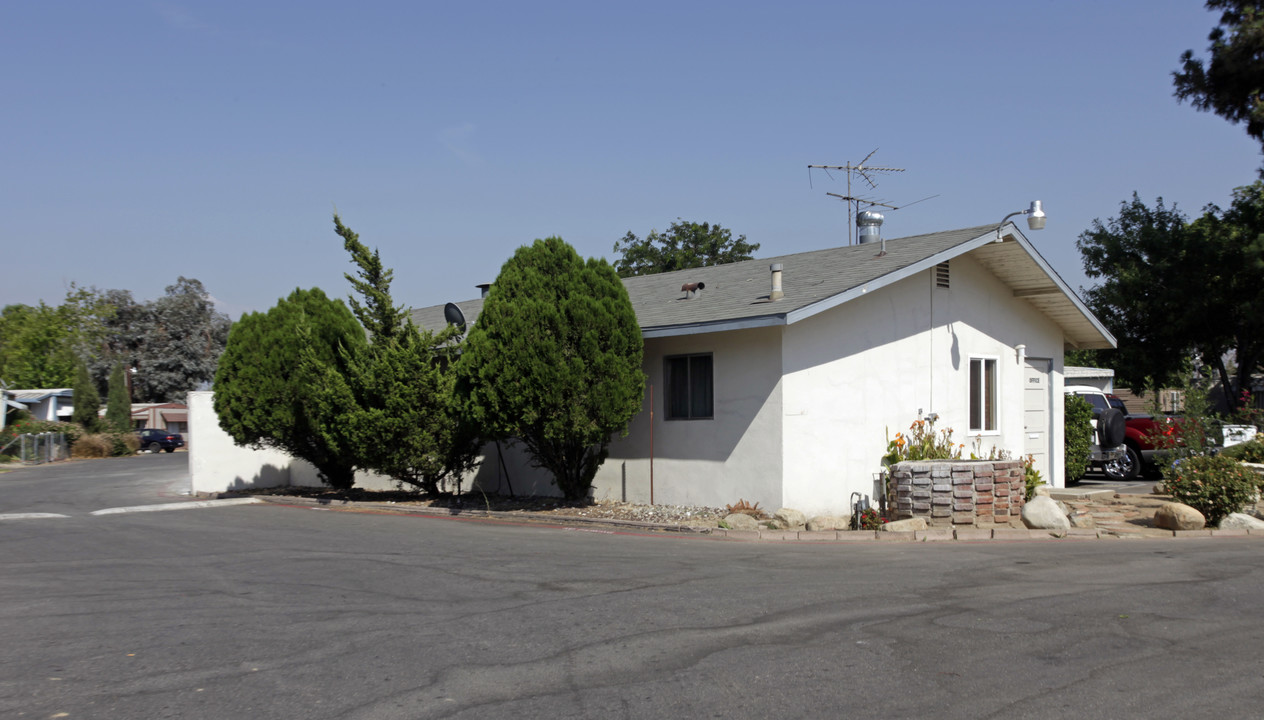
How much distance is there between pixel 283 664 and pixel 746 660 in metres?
2.94

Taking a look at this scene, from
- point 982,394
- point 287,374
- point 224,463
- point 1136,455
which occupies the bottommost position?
point 224,463

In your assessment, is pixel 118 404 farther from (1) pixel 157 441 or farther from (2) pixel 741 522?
(2) pixel 741 522

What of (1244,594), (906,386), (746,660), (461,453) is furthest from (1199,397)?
(746,660)

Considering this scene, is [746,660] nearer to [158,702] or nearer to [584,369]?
[158,702]

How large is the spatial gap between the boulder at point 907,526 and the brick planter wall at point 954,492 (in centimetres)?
40

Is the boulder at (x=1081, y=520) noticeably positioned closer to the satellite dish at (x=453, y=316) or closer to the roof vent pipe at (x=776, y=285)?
the roof vent pipe at (x=776, y=285)

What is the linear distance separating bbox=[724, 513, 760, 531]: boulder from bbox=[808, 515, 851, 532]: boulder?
2.45 feet

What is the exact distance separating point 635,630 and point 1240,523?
990 centimetres

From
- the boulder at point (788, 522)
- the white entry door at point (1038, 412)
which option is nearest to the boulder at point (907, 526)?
the boulder at point (788, 522)

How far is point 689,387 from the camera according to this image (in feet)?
51.3

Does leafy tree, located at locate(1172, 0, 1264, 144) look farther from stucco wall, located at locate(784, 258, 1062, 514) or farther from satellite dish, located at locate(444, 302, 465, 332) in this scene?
satellite dish, located at locate(444, 302, 465, 332)

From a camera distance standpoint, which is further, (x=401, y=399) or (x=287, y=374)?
(x=287, y=374)

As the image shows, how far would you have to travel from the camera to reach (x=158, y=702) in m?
5.40

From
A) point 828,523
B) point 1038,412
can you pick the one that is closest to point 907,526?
point 828,523
